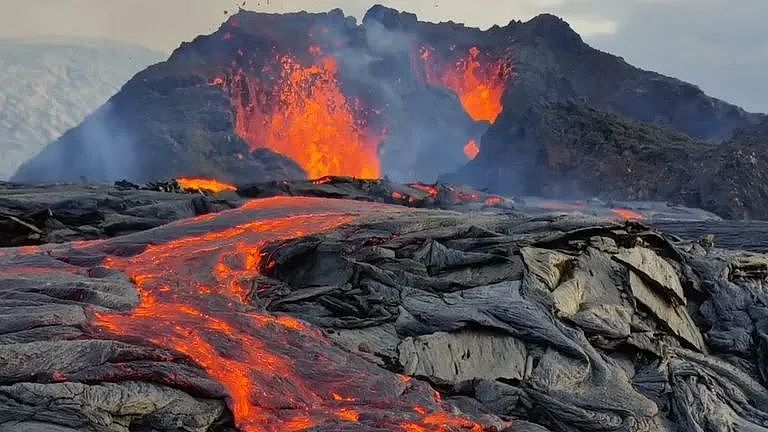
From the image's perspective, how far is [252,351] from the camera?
448 inches

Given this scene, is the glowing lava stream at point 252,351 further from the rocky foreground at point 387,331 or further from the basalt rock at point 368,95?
the basalt rock at point 368,95

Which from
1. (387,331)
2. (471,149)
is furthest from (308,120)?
(387,331)

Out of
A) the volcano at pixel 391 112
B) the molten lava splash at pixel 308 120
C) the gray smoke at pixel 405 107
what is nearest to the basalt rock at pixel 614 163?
the volcano at pixel 391 112

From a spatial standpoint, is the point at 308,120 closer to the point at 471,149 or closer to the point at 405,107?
the point at 405,107

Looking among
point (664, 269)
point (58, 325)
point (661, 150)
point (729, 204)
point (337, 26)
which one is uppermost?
point (337, 26)

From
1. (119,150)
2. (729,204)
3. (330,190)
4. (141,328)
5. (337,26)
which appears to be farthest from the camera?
(337,26)

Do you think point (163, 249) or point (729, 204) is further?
point (729, 204)

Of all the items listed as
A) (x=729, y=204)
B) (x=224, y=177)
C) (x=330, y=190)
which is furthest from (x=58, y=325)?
(x=224, y=177)

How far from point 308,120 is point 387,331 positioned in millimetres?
81050

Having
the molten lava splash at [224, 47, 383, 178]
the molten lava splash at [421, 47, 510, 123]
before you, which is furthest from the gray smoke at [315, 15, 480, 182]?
the molten lava splash at [224, 47, 383, 178]

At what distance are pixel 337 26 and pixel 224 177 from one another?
126 feet

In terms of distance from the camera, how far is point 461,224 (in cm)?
1950

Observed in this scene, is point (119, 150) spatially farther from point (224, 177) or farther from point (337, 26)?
point (337, 26)

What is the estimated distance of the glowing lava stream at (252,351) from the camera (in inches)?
392
